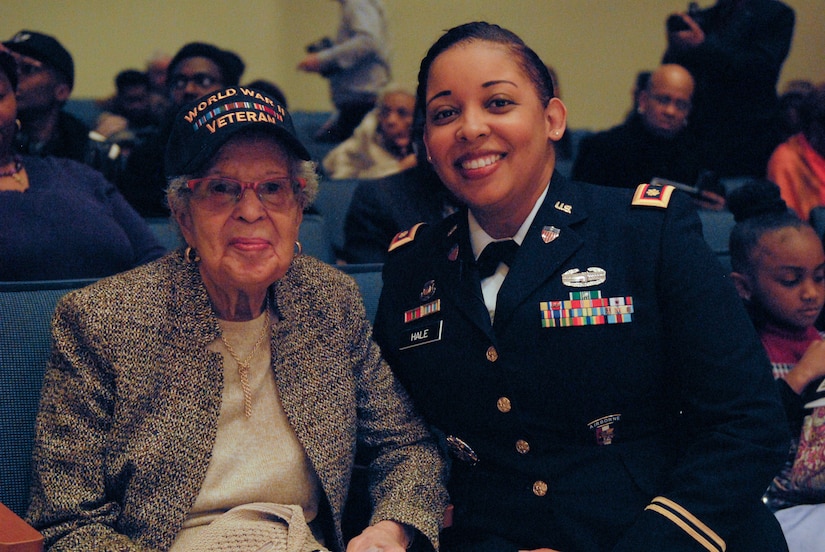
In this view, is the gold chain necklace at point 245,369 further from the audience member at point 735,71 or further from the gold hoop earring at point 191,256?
the audience member at point 735,71

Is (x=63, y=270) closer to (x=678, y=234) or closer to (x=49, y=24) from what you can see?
(x=678, y=234)

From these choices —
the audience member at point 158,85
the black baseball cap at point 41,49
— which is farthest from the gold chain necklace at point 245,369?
the audience member at point 158,85

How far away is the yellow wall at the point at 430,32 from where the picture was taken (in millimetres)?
6184

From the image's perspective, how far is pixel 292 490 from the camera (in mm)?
1522

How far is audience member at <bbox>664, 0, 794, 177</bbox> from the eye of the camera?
397 centimetres

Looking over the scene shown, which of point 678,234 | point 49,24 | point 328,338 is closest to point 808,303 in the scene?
point 678,234

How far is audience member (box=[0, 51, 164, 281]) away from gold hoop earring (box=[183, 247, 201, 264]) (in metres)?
0.71

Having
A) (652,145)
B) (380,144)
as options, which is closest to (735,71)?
(652,145)

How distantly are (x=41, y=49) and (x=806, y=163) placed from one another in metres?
2.81

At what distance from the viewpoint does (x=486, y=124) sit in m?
1.47

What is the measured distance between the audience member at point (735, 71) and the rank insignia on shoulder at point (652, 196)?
2513mm

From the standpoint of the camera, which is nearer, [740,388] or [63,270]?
[740,388]

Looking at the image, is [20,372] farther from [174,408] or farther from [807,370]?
[807,370]

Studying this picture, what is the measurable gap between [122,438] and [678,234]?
0.96m
